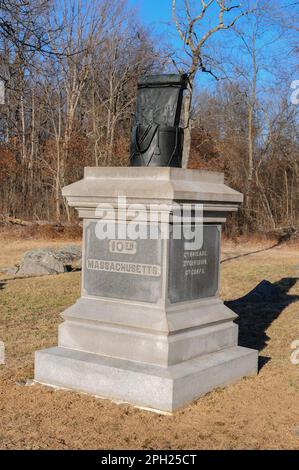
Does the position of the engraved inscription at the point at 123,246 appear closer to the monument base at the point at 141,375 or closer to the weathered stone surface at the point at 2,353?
the monument base at the point at 141,375

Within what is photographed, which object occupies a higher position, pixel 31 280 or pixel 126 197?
pixel 126 197

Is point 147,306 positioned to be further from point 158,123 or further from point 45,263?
point 45,263

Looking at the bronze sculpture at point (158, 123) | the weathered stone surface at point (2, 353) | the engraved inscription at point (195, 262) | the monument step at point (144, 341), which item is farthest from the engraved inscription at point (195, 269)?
the weathered stone surface at point (2, 353)

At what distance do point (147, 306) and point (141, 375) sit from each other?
0.62 metres

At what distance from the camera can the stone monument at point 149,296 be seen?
4887 mm

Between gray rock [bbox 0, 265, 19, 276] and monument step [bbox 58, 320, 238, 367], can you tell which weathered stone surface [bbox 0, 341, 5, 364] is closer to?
monument step [bbox 58, 320, 238, 367]

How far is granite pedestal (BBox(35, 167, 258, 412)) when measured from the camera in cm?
488

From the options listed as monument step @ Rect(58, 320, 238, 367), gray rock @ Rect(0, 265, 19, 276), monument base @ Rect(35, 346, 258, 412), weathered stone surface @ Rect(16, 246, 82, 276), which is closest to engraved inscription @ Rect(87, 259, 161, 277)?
monument step @ Rect(58, 320, 238, 367)

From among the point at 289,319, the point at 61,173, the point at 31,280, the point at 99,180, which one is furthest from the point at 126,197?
the point at 61,173

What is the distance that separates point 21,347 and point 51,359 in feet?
5.46

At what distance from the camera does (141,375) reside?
473 centimetres

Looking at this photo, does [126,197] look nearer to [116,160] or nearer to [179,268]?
[179,268]

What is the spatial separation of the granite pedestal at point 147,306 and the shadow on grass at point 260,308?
1217 millimetres
